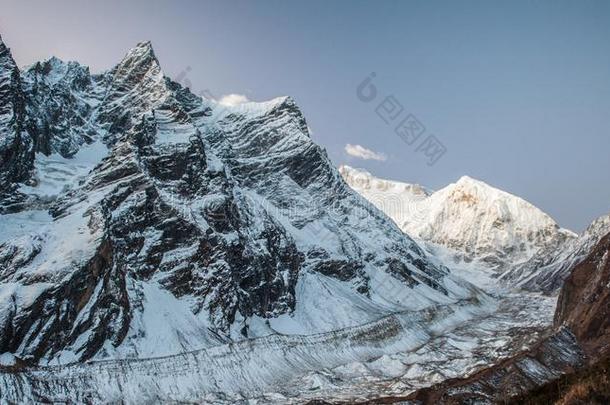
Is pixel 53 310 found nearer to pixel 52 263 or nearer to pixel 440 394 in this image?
pixel 52 263

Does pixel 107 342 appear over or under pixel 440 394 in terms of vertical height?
over

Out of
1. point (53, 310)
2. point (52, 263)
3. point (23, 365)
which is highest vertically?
point (52, 263)

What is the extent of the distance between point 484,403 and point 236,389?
269ft

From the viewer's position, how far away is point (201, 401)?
6998 inches

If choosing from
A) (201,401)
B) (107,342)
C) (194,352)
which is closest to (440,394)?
(201,401)

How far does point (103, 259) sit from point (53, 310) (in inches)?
933

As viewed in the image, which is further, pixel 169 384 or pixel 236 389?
pixel 236 389

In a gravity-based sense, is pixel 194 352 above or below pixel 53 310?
below

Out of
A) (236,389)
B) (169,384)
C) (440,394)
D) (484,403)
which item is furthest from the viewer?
(236,389)

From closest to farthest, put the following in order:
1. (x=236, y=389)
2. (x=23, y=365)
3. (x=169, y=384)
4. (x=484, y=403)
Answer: (x=484, y=403) < (x=23, y=365) < (x=169, y=384) < (x=236, y=389)

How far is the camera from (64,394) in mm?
158250

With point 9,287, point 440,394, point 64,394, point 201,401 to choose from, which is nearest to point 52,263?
point 9,287

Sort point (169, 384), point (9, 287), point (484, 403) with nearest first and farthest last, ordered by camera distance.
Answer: point (484, 403), point (9, 287), point (169, 384)

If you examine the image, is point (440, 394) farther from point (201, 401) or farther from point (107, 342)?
point (107, 342)
